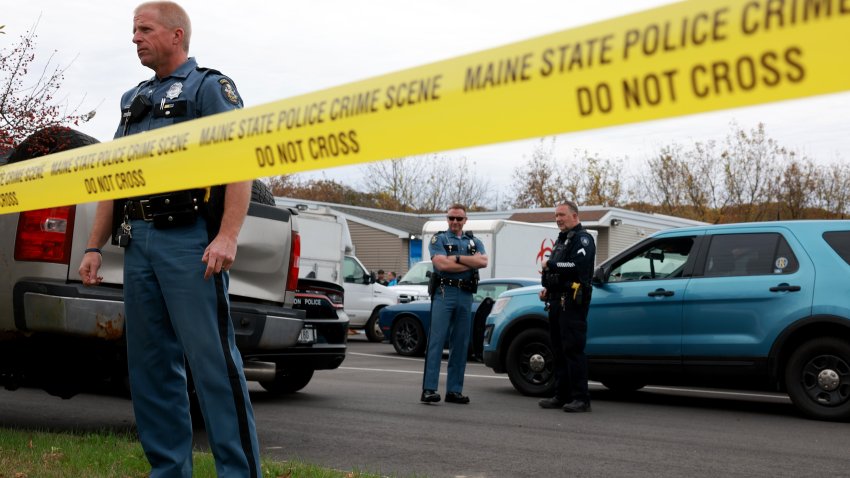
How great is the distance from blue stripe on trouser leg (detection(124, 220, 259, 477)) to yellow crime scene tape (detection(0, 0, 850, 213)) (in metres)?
0.44

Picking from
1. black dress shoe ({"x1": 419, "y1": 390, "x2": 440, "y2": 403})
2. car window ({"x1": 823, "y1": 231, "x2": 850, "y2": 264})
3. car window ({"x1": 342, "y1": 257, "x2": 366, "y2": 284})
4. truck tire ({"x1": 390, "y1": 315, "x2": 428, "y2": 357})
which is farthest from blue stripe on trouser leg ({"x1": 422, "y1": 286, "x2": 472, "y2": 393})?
car window ({"x1": 342, "y1": 257, "x2": 366, "y2": 284})

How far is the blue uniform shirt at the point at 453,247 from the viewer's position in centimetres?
997

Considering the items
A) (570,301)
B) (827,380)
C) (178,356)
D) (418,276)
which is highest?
(418,276)

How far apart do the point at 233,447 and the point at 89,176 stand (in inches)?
44.1

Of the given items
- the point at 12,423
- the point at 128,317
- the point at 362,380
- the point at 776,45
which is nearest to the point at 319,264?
the point at 362,380

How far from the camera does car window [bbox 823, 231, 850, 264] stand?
8820mm

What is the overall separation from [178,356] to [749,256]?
6.61 metres

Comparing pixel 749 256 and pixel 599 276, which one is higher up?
pixel 749 256

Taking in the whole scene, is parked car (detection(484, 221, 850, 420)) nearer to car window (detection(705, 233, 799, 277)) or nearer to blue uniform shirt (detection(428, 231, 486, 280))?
car window (detection(705, 233, 799, 277))

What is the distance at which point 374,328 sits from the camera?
21.7 metres

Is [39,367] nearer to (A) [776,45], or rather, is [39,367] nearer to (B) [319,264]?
(A) [776,45]

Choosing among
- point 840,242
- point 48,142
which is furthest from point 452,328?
point 48,142

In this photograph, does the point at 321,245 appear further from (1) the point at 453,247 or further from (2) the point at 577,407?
(2) the point at 577,407

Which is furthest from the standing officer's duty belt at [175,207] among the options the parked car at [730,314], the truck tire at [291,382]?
the parked car at [730,314]
